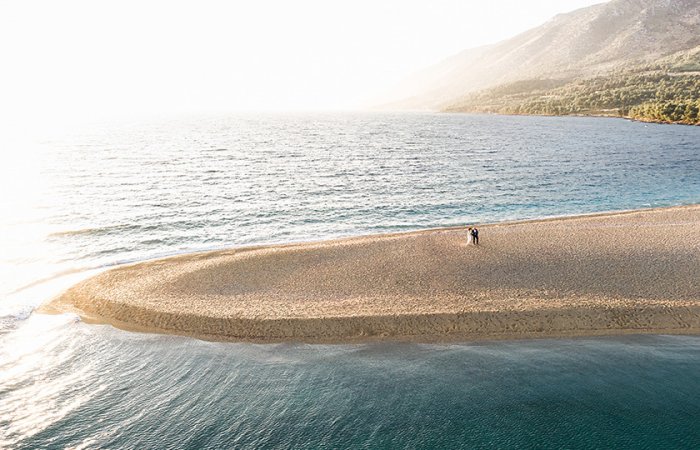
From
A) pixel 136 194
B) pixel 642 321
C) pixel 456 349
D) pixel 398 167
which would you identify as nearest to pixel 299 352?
pixel 456 349

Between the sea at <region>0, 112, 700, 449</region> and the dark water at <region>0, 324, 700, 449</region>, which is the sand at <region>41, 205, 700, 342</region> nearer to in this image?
the sea at <region>0, 112, 700, 449</region>

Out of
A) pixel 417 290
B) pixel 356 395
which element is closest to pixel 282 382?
pixel 356 395

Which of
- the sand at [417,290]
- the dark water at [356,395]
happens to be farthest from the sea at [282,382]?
the sand at [417,290]

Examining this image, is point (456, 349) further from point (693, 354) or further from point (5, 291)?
point (5, 291)

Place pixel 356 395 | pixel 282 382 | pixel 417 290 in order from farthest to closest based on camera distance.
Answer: pixel 417 290, pixel 282 382, pixel 356 395

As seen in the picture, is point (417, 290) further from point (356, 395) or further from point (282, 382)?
point (282, 382)

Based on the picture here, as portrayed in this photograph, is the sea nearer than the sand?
Yes

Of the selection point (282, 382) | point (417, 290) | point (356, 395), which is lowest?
point (356, 395)

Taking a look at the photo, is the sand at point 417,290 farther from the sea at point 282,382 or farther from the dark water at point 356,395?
the dark water at point 356,395

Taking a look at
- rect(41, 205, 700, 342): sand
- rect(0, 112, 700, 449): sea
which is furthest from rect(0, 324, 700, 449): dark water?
rect(41, 205, 700, 342): sand

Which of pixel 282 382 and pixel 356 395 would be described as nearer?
pixel 356 395
